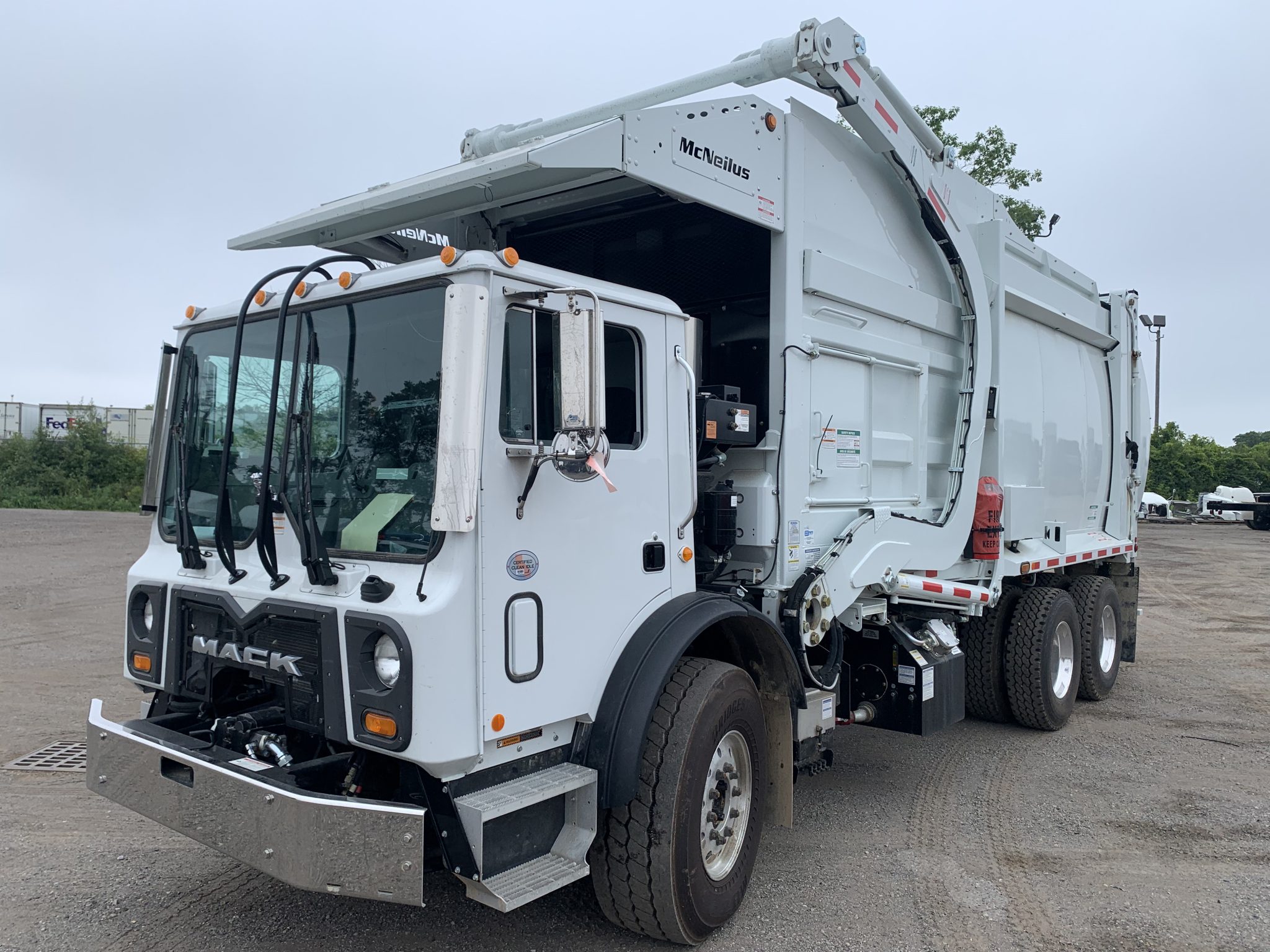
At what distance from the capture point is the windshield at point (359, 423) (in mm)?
3146

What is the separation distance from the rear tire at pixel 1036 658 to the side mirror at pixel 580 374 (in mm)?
4904

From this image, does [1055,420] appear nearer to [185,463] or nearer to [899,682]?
[899,682]

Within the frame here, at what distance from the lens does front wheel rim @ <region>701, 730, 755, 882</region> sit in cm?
376

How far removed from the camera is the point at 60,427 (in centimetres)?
3697

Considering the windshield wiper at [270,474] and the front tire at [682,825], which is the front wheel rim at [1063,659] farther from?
the windshield wiper at [270,474]

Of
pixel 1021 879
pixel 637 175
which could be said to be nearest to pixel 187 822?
pixel 637 175

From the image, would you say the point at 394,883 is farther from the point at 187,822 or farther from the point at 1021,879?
the point at 1021,879

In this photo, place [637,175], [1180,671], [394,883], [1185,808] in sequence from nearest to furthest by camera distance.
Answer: [394,883] → [637,175] → [1185,808] → [1180,671]

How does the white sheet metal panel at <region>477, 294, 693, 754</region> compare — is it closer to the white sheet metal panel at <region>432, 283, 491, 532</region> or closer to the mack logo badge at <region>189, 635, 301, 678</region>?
the white sheet metal panel at <region>432, 283, 491, 532</region>

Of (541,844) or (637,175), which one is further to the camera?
(637,175)

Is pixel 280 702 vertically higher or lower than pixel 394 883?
higher

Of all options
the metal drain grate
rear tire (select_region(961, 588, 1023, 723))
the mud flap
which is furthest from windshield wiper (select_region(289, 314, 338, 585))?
the mud flap

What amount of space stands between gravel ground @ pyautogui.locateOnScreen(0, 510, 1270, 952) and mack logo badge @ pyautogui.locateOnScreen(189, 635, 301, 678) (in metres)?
1.09

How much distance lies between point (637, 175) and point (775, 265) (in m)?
1.03
